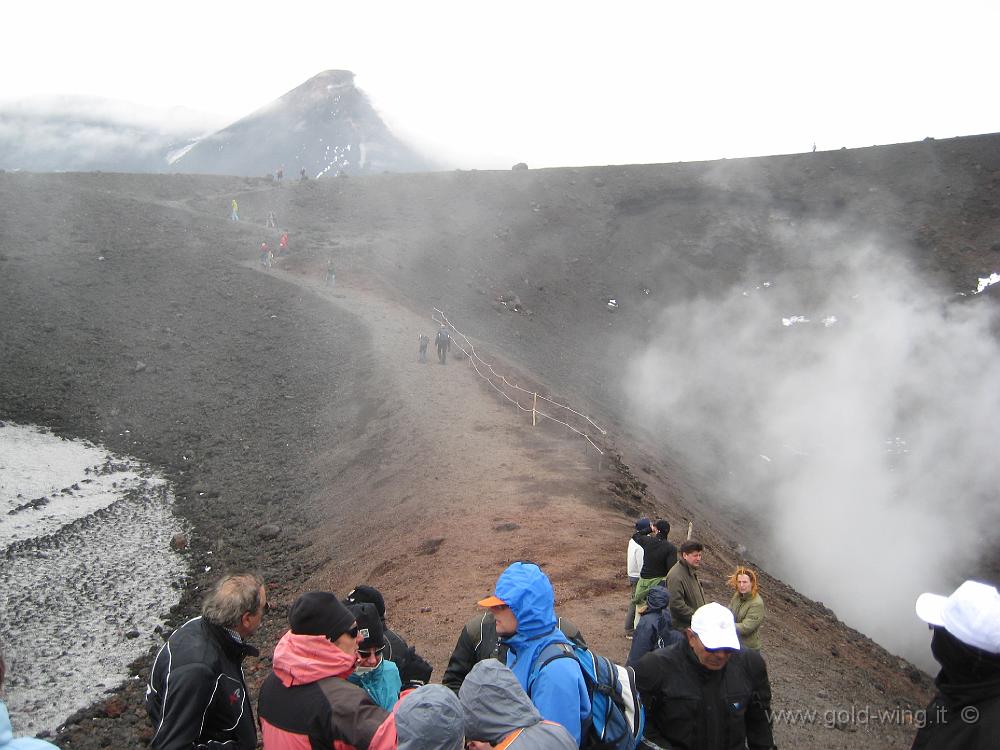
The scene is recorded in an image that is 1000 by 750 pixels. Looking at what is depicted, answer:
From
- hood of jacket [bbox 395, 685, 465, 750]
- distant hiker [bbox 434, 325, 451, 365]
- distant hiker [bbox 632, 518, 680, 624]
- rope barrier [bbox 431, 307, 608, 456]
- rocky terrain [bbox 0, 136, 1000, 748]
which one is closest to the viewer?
hood of jacket [bbox 395, 685, 465, 750]

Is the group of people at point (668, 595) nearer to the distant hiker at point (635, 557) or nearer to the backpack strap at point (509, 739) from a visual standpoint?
the distant hiker at point (635, 557)

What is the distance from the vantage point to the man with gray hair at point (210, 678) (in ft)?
11.1

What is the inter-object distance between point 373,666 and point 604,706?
1.28 meters

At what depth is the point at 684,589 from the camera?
6.02 metres

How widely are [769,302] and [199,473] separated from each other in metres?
26.9

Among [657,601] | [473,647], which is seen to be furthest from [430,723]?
[657,601]

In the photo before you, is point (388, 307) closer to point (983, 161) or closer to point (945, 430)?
point (945, 430)

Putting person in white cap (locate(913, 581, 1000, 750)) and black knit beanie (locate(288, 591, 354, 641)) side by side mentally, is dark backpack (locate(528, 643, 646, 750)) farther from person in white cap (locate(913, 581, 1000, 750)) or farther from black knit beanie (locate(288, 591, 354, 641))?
person in white cap (locate(913, 581, 1000, 750))

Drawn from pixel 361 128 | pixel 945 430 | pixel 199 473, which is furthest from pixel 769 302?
pixel 361 128

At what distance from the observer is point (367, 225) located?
3809cm

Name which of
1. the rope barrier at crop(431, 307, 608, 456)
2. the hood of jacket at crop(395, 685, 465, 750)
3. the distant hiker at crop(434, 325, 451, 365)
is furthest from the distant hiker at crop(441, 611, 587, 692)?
the distant hiker at crop(434, 325, 451, 365)

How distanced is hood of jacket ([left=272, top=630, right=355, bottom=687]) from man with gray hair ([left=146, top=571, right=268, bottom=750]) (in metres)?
0.36

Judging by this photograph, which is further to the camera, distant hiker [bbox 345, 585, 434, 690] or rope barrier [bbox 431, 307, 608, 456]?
rope barrier [bbox 431, 307, 608, 456]

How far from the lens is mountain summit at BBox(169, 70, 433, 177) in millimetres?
82438
